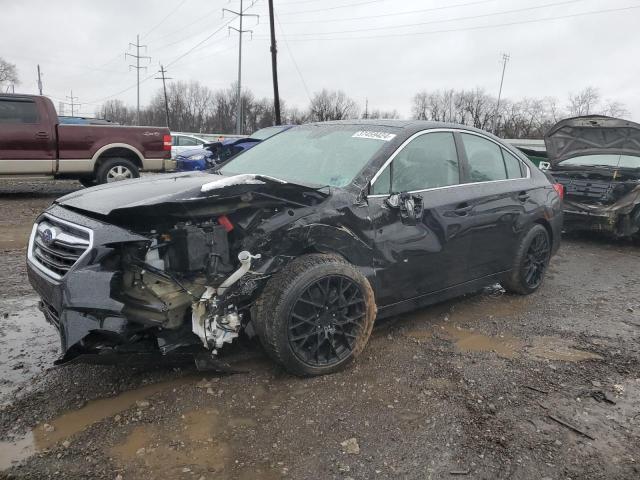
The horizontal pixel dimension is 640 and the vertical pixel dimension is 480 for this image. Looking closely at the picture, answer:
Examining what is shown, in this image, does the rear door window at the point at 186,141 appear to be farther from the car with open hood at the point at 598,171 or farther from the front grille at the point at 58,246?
the front grille at the point at 58,246

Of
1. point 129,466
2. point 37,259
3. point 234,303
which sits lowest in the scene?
point 129,466

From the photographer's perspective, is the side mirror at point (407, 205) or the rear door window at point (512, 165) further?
the rear door window at point (512, 165)

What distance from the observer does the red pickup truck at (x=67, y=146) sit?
30.6ft

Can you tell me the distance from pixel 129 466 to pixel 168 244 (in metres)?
1.18

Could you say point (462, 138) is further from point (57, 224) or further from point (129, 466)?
point (129, 466)

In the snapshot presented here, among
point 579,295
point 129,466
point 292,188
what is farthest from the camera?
point 579,295

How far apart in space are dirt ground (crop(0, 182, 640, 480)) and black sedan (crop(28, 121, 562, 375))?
0.31 m

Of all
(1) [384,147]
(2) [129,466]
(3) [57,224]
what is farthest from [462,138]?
(2) [129,466]

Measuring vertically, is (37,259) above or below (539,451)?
above

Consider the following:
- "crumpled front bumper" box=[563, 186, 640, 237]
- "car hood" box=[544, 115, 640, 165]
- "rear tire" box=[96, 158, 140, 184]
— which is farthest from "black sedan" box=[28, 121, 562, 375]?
"rear tire" box=[96, 158, 140, 184]

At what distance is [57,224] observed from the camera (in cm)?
293

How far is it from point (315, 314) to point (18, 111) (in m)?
8.99

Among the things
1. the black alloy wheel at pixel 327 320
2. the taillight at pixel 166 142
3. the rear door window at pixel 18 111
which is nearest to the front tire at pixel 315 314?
the black alloy wheel at pixel 327 320

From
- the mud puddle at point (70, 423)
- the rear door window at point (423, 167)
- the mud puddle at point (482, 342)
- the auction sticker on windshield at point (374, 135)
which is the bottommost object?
the mud puddle at point (70, 423)
